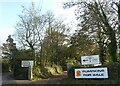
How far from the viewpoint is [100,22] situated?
7.64 metres

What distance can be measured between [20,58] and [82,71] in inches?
113

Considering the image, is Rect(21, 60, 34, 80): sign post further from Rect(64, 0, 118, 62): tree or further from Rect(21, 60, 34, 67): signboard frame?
Rect(64, 0, 118, 62): tree

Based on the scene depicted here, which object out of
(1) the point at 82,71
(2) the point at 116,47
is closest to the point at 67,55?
(2) the point at 116,47

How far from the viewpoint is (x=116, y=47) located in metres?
7.70

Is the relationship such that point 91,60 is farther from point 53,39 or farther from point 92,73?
point 53,39

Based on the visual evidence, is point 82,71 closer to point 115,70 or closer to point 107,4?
point 115,70

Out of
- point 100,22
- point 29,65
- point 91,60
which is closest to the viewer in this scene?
point 91,60

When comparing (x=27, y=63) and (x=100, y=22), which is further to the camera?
(x=27, y=63)

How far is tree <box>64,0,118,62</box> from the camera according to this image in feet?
24.9

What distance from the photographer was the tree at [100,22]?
24.9 ft

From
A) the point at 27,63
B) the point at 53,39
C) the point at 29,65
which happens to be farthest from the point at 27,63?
the point at 53,39

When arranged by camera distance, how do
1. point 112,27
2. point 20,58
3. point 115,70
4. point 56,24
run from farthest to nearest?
1. point 56,24
2. point 20,58
3. point 112,27
4. point 115,70

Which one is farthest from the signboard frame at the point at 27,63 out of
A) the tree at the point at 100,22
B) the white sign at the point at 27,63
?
the tree at the point at 100,22

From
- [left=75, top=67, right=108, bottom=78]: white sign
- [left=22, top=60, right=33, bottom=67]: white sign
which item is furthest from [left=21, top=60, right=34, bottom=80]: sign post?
[left=75, top=67, right=108, bottom=78]: white sign
